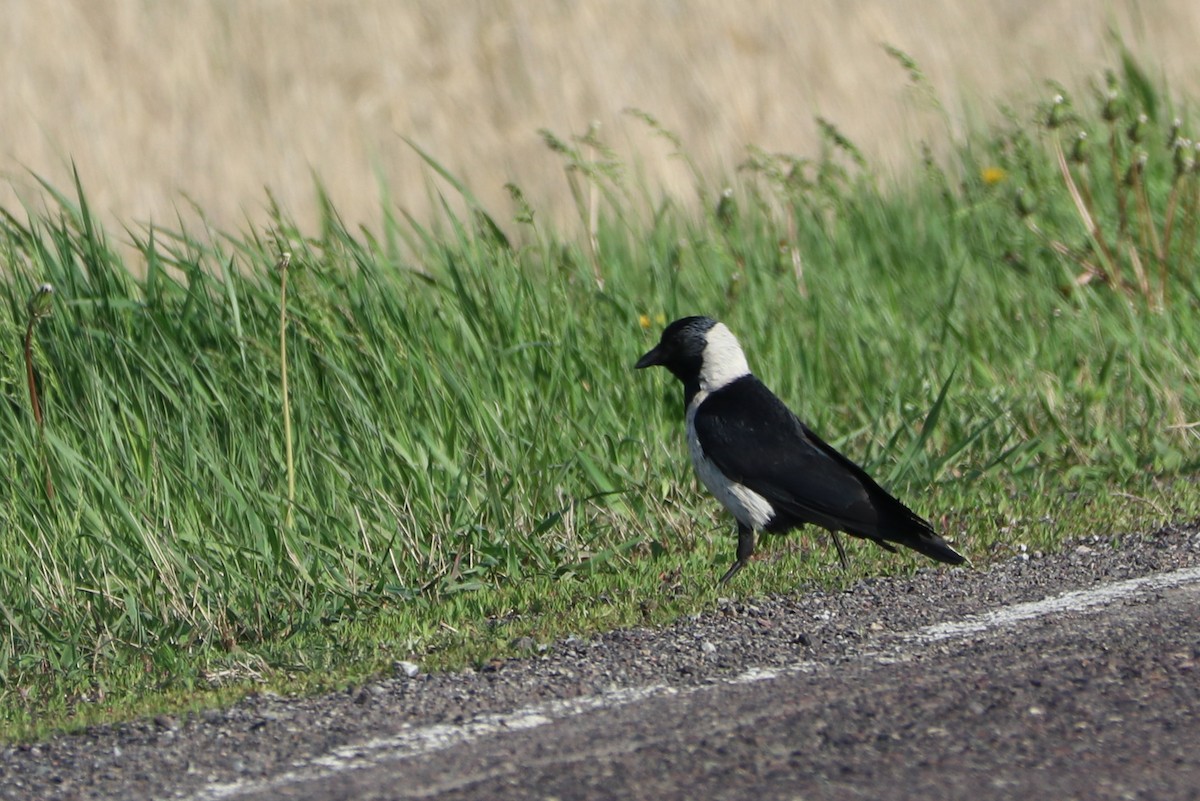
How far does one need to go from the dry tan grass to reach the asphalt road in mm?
5326

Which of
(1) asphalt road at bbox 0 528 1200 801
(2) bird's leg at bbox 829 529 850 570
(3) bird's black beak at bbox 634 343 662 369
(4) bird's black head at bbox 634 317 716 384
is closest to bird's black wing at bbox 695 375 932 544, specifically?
(2) bird's leg at bbox 829 529 850 570

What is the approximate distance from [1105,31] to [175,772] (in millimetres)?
9560

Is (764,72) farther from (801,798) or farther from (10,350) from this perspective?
(801,798)

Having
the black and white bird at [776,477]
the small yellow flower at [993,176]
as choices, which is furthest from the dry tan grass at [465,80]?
the black and white bird at [776,477]

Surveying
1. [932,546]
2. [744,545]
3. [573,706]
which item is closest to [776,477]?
[744,545]

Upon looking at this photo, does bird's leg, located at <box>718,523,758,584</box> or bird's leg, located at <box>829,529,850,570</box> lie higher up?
bird's leg, located at <box>718,523,758,584</box>

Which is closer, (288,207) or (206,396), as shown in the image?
(206,396)

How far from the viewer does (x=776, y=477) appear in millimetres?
4859

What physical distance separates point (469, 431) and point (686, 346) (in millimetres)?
770

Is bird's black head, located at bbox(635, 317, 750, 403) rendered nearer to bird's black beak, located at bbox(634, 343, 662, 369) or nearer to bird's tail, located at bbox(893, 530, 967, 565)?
bird's black beak, located at bbox(634, 343, 662, 369)

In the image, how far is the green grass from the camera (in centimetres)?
439

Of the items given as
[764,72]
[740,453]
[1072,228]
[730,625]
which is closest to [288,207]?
[764,72]

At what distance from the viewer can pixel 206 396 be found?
5254 millimetres

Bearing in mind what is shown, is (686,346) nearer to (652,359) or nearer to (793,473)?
(652,359)
